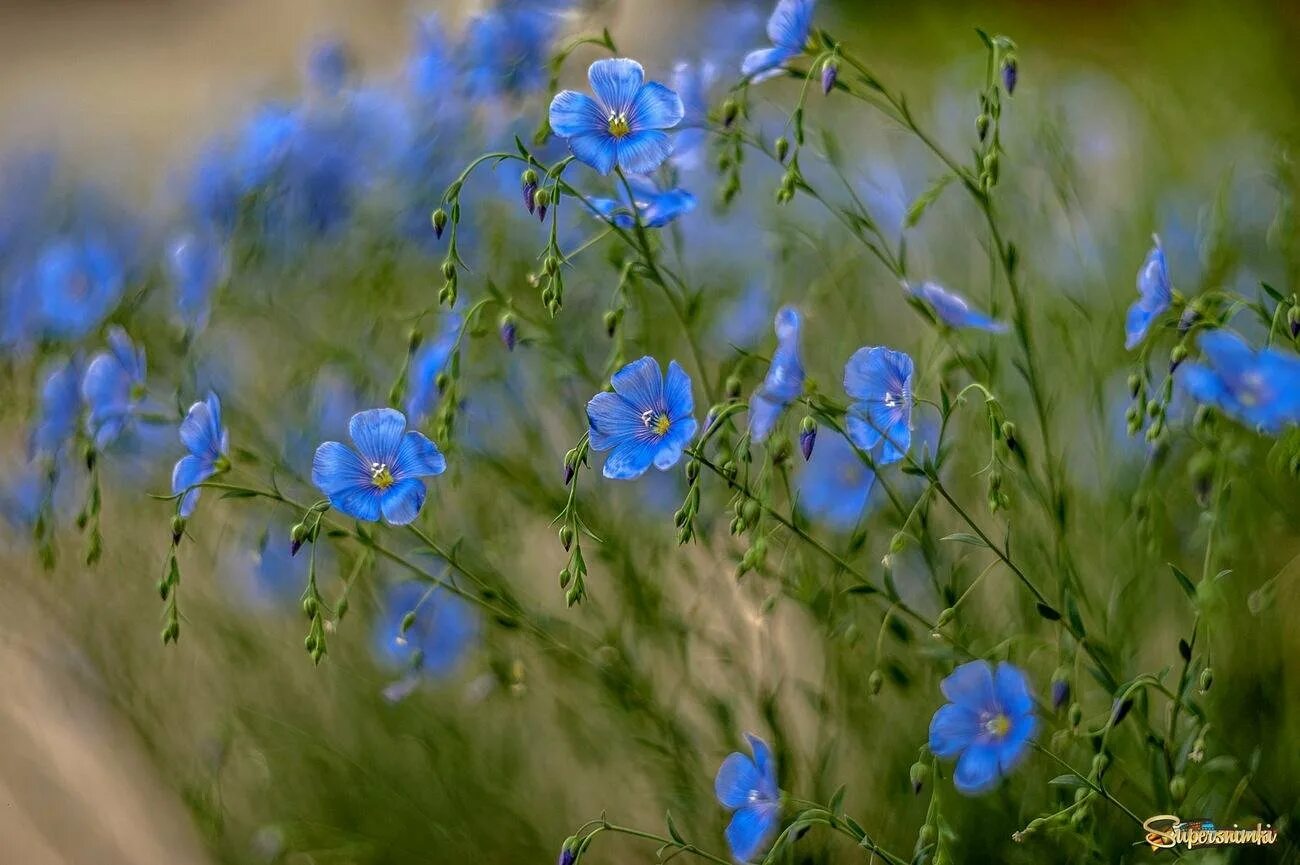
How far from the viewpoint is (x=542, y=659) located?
37.5 inches

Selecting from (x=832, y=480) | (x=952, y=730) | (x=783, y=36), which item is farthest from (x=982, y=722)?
(x=783, y=36)

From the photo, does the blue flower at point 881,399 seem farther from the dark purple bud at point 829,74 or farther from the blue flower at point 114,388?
the blue flower at point 114,388

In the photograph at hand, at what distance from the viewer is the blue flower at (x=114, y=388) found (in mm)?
735

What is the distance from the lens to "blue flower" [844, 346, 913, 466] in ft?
1.81

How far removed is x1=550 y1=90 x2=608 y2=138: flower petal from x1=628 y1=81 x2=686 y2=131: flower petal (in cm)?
2

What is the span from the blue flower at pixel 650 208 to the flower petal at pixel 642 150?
0.06 meters

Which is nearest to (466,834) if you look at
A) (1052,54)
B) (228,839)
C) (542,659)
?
(542,659)

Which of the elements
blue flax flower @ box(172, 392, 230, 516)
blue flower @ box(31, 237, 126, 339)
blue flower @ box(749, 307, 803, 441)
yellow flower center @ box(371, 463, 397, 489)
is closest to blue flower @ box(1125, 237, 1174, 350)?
blue flower @ box(749, 307, 803, 441)

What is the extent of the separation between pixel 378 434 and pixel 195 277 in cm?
35

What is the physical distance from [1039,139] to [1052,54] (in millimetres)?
796

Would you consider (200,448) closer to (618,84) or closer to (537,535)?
(618,84)

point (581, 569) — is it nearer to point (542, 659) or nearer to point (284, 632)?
point (542, 659)

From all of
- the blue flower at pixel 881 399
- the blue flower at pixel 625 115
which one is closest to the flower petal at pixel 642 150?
the blue flower at pixel 625 115

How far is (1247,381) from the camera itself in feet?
2.01
